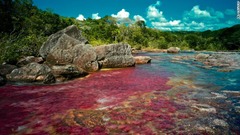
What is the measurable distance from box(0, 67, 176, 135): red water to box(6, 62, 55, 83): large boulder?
0.89 meters

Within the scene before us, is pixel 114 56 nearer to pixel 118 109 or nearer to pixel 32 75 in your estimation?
pixel 32 75

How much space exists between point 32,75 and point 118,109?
6.91m

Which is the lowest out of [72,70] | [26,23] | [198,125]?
[198,125]

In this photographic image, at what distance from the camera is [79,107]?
7594 mm

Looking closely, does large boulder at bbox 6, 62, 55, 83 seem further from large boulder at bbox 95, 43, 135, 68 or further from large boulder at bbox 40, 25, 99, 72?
large boulder at bbox 95, 43, 135, 68

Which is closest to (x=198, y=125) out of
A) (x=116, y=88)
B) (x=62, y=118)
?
(x=62, y=118)

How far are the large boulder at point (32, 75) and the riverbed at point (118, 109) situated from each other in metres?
0.79

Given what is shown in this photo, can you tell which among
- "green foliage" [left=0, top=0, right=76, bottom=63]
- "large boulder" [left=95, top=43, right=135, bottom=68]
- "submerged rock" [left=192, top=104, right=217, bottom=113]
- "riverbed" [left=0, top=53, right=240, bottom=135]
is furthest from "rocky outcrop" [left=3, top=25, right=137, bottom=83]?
"submerged rock" [left=192, top=104, right=217, bottom=113]

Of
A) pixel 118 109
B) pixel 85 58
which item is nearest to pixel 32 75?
pixel 85 58

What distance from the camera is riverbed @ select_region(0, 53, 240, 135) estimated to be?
568cm

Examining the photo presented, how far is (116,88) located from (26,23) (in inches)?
970

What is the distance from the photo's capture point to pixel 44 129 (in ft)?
18.7

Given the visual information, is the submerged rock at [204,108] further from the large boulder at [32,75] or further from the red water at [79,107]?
the large boulder at [32,75]

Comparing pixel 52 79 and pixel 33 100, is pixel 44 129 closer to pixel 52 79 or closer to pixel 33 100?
pixel 33 100
